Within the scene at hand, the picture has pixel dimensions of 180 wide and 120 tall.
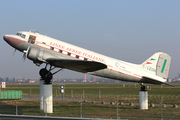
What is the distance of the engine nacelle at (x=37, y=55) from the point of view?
2150 cm

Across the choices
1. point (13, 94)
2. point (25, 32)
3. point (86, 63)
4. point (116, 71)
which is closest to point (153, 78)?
point (116, 71)

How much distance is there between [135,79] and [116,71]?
8.29 feet

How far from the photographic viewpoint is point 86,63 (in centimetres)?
2077

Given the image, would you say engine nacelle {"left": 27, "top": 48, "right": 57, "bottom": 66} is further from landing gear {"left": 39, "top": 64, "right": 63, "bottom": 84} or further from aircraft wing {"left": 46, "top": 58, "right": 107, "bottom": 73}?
landing gear {"left": 39, "top": 64, "right": 63, "bottom": 84}

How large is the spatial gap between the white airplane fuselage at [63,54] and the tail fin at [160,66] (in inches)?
43.9

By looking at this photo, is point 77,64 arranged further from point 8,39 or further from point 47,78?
point 8,39

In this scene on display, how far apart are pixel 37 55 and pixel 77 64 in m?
4.09

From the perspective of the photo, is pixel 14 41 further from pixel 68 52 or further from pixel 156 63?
pixel 156 63

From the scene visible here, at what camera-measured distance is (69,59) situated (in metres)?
21.1

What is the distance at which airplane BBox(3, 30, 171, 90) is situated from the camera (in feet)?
71.1

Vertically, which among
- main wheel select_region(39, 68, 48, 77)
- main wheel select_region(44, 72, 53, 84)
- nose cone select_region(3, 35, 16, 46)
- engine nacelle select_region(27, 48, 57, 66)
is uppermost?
nose cone select_region(3, 35, 16, 46)

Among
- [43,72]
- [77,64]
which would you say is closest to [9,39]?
[43,72]

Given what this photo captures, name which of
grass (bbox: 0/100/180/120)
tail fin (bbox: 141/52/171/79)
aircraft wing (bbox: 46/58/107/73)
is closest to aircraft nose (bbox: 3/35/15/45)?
aircraft wing (bbox: 46/58/107/73)

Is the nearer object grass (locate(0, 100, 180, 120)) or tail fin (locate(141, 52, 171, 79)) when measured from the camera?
grass (locate(0, 100, 180, 120))
